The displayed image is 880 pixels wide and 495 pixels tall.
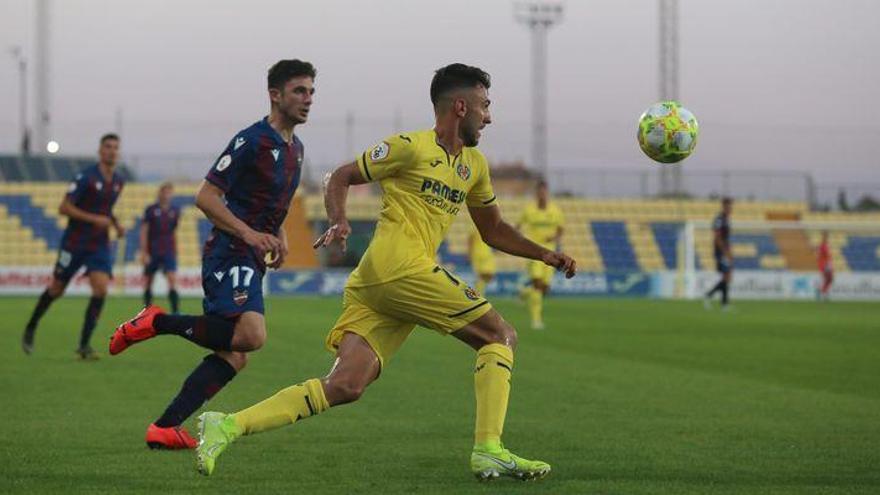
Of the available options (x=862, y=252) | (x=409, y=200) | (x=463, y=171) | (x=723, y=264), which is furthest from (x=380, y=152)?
(x=862, y=252)

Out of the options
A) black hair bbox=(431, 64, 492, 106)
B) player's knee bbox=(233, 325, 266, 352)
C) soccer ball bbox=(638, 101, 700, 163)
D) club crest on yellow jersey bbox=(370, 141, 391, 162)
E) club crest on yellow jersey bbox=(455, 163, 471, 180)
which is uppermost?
black hair bbox=(431, 64, 492, 106)

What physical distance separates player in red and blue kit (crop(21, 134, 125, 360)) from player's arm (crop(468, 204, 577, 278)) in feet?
24.0

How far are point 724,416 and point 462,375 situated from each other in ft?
12.7

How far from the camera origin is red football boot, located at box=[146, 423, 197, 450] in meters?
8.18

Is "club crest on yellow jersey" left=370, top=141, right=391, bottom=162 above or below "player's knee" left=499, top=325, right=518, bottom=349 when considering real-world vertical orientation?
above

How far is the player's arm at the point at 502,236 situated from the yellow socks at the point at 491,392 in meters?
0.75

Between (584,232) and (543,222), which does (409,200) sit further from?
(584,232)

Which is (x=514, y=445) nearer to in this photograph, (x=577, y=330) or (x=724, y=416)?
(x=724, y=416)

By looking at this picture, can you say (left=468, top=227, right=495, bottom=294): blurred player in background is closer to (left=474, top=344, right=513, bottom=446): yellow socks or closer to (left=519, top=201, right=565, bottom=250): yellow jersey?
(left=519, top=201, right=565, bottom=250): yellow jersey

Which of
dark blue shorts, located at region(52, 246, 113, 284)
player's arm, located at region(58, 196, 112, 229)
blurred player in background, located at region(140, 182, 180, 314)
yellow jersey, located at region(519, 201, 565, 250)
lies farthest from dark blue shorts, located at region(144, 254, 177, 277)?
player's arm, located at region(58, 196, 112, 229)

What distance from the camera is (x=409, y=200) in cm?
736

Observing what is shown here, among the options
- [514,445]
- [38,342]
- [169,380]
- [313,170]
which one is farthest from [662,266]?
[514,445]

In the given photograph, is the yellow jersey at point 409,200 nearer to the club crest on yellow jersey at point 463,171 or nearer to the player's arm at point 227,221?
the club crest on yellow jersey at point 463,171

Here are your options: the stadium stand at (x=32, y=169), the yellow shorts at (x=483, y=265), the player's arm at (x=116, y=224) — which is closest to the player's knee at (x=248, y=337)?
the player's arm at (x=116, y=224)
